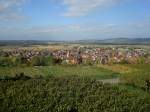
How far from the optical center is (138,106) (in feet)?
82.1

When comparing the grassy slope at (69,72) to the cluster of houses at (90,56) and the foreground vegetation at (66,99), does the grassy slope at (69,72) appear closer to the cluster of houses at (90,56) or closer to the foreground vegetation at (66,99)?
the cluster of houses at (90,56)

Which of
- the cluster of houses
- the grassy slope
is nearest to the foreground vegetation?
the grassy slope

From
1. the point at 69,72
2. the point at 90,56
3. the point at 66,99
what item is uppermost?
the point at 66,99

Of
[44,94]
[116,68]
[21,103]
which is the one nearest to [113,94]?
[44,94]

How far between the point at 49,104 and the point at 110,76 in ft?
92.3

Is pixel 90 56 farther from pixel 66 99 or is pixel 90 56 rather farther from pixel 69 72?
pixel 66 99

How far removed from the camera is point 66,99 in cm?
2653

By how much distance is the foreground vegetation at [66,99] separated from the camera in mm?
23359

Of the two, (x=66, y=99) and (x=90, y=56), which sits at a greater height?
(x=66, y=99)

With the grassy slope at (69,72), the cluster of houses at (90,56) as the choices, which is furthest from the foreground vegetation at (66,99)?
the cluster of houses at (90,56)

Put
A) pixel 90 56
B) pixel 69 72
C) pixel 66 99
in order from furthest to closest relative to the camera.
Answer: pixel 90 56
pixel 69 72
pixel 66 99

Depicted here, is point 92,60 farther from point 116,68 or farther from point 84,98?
point 84,98

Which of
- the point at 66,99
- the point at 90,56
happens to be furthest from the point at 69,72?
the point at 90,56

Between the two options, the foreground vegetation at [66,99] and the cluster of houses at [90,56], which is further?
the cluster of houses at [90,56]
